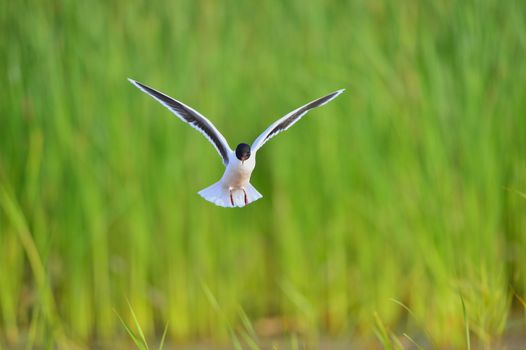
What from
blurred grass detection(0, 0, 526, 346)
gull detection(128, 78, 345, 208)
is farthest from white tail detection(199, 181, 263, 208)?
blurred grass detection(0, 0, 526, 346)

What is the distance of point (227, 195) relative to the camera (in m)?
1.42

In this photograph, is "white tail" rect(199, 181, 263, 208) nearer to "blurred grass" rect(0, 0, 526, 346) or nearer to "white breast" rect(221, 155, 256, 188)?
"white breast" rect(221, 155, 256, 188)

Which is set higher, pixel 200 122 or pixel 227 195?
pixel 200 122

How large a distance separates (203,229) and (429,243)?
44.5 inches

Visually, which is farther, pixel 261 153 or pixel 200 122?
pixel 261 153

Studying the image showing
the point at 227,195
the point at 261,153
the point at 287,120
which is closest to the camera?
the point at 227,195

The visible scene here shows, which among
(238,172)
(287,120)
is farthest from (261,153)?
(238,172)

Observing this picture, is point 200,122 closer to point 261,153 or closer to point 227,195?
point 227,195

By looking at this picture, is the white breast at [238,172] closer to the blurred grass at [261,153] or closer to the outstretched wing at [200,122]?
the outstretched wing at [200,122]

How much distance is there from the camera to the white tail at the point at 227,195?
135 cm

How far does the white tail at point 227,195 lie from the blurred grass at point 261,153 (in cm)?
246

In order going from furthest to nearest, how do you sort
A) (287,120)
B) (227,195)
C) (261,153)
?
(261,153) < (287,120) < (227,195)

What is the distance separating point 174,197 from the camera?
4.37 meters

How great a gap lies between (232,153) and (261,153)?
317 cm
